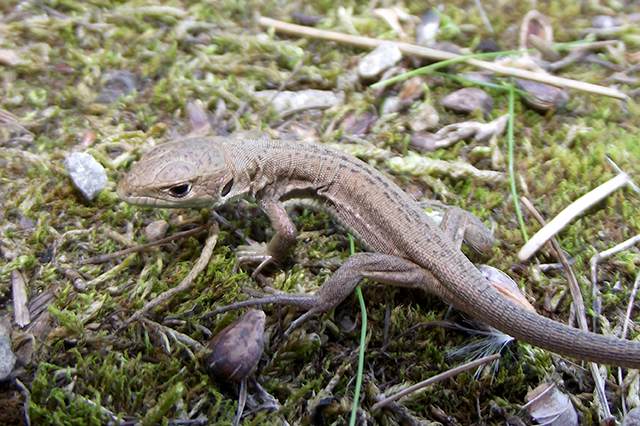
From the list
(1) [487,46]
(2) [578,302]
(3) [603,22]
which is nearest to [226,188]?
(2) [578,302]

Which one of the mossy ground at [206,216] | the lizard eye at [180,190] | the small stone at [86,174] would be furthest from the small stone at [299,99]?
the small stone at [86,174]

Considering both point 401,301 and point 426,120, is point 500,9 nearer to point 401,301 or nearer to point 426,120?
point 426,120

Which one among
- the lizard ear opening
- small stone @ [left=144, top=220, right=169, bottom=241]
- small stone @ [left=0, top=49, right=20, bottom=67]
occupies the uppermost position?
small stone @ [left=0, top=49, right=20, bottom=67]

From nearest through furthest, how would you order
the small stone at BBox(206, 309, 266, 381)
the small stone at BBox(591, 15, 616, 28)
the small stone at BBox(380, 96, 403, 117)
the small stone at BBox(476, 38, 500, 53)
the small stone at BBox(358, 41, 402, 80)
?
1. the small stone at BBox(206, 309, 266, 381)
2. the small stone at BBox(380, 96, 403, 117)
3. the small stone at BBox(358, 41, 402, 80)
4. the small stone at BBox(476, 38, 500, 53)
5. the small stone at BBox(591, 15, 616, 28)

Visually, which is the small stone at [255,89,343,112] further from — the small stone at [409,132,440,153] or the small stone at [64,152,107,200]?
the small stone at [64,152,107,200]

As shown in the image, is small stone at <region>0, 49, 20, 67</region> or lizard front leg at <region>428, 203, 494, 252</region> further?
small stone at <region>0, 49, 20, 67</region>

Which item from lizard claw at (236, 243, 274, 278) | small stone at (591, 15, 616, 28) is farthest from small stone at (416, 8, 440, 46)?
lizard claw at (236, 243, 274, 278)

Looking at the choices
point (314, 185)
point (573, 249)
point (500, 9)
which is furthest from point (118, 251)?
point (500, 9)
